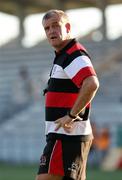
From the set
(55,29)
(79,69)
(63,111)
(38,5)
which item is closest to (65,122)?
(63,111)

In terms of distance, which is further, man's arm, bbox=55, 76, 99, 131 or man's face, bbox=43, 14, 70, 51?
man's face, bbox=43, 14, 70, 51

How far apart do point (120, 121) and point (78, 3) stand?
913 centimetres

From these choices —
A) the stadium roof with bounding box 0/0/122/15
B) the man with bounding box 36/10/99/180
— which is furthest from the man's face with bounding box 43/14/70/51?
the stadium roof with bounding box 0/0/122/15

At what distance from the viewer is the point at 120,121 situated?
19000 millimetres

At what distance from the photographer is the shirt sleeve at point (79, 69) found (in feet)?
14.8

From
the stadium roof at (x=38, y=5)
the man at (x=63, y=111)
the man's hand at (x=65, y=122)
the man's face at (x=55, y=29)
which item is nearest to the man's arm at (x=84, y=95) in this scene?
the man's hand at (x=65, y=122)

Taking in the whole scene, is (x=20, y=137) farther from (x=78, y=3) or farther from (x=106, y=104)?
(x=78, y=3)

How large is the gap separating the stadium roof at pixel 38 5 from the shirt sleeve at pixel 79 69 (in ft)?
71.8

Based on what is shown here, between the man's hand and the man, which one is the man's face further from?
the man's hand

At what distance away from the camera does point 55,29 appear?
4.62m

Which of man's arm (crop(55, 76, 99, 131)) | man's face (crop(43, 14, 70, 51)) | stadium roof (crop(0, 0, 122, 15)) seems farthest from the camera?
stadium roof (crop(0, 0, 122, 15))

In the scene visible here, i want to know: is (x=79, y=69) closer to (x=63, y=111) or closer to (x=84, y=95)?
(x=84, y=95)

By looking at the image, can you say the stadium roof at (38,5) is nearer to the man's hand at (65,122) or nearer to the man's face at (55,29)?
the man's face at (55,29)

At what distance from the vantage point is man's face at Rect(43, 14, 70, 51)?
15.2 ft
